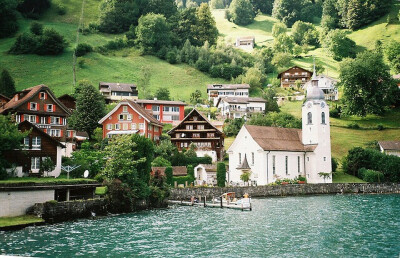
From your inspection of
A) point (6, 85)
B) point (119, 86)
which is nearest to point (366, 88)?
point (119, 86)

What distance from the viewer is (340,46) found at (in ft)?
505

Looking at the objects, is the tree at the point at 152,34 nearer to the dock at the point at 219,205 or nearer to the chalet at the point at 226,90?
the chalet at the point at 226,90

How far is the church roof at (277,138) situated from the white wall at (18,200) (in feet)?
141

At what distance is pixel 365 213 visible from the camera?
146 feet

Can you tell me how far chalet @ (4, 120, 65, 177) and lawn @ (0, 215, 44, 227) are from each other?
519 inches

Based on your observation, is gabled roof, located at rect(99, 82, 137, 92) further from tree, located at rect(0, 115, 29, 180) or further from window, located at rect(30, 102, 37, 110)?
tree, located at rect(0, 115, 29, 180)

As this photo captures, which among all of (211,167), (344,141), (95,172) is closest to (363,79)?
(344,141)

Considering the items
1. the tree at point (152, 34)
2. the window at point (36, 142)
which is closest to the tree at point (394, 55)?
the tree at point (152, 34)

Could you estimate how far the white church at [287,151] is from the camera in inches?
2963

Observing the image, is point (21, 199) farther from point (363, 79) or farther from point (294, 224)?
point (363, 79)

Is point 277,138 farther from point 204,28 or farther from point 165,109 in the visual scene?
point 204,28

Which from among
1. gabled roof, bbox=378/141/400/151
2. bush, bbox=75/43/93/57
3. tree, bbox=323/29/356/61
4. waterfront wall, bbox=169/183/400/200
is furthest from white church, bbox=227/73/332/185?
tree, bbox=323/29/356/61

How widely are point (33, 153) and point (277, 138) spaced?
144 feet

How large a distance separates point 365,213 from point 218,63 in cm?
11021
